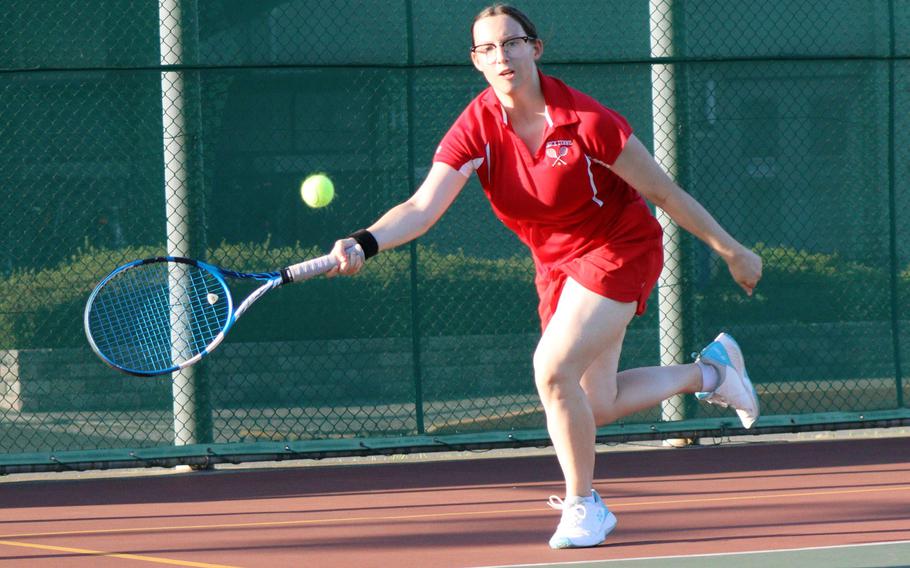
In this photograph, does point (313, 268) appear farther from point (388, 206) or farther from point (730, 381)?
point (388, 206)

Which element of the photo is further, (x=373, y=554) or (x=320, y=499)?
(x=320, y=499)

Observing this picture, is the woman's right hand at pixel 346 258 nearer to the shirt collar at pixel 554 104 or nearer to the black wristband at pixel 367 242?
the black wristband at pixel 367 242

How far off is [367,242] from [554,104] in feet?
2.27

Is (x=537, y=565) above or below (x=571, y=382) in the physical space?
below

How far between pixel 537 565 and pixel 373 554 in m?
0.67

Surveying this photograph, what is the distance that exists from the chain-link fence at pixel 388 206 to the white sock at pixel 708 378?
6.46 feet

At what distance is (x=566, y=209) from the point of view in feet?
12.6

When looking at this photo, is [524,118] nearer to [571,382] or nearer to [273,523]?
[571,382]

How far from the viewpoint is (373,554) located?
4293mm

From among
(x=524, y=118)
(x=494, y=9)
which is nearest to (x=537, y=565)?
(x=524, y=118)

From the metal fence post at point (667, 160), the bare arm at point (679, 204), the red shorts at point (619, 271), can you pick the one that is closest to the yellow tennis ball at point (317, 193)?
the metal fence post at point (667, 160)

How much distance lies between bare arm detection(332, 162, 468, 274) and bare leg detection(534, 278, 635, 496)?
1.56 feet

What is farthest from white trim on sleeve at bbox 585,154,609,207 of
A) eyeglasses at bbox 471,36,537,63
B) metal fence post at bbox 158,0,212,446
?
metal fence post at bbox 158,0,212,446

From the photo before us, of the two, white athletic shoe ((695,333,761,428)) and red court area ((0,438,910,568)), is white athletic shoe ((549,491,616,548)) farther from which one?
white athletic shoe ((695,333,761,428))
